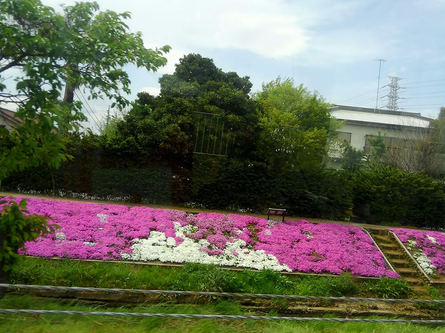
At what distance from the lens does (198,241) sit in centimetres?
718

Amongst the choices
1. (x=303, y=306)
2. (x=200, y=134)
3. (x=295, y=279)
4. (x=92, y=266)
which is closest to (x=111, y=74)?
(x=92, y=266)

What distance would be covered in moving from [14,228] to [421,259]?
324 inches

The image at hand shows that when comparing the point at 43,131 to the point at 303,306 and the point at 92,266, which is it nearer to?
the point at 92,266

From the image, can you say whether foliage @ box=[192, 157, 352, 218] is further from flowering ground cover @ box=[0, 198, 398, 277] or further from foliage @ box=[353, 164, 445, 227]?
flowering ground cover @ box=[0, 198, 398, 277]

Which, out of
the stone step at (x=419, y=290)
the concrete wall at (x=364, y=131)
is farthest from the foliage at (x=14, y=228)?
the concrete wall at (x=364, y=131)

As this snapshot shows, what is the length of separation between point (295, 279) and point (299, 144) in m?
5.86

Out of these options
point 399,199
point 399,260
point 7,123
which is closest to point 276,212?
point 399,260

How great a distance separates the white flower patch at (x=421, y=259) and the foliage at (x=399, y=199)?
2.90m

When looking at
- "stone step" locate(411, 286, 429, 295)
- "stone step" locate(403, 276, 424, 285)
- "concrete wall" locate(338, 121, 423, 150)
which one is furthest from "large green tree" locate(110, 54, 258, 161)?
"concrete wall" locate(338, 121, 423, 150)

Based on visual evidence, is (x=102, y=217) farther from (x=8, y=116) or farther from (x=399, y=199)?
(x=399, y=199)

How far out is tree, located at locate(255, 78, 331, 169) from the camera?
1119 cm

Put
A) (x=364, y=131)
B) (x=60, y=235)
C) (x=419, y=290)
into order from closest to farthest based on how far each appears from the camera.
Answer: (x=60, y=235) < (x=419, y=290) < (x=364, y=131)

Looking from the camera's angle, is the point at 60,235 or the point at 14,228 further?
the point at 60,235

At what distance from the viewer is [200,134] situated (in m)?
10.3
